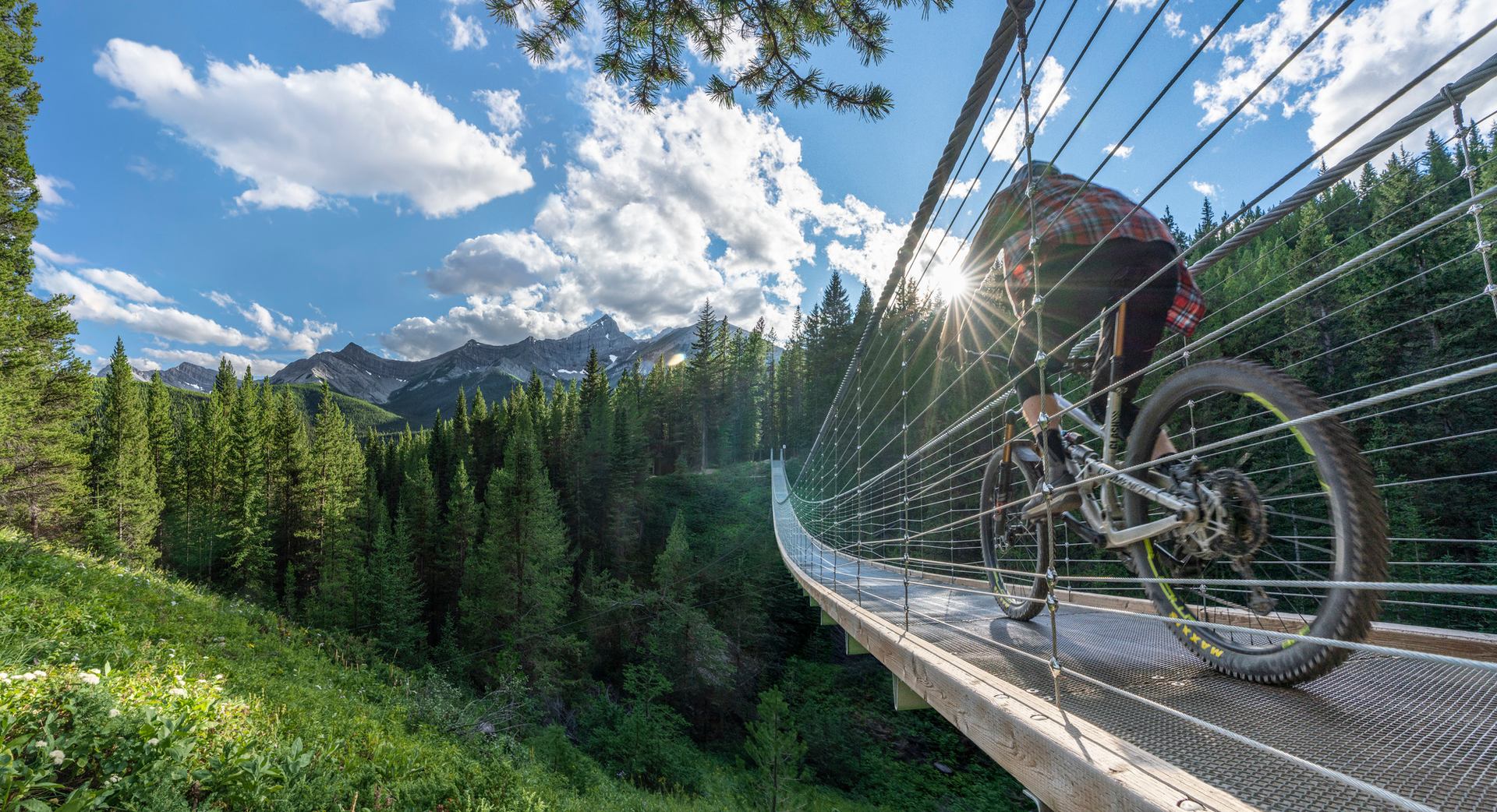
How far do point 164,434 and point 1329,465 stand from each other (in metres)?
34.4

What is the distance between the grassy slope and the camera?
201cm

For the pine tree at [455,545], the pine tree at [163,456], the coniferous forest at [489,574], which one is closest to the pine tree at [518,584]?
the coniferous forest at [489,574]

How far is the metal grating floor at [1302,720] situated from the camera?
0.77 meters

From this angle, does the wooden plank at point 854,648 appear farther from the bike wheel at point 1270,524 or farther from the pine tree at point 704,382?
the pine tree at point 704,382

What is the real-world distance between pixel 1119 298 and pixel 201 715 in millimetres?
4120

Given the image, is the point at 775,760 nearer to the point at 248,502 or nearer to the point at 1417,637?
the point at 1417,637

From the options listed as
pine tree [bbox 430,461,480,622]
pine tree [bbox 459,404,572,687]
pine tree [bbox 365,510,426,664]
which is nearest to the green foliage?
pine tree [bbox 459,404,572,687]

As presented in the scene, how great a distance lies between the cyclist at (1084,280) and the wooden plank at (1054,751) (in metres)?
0.48

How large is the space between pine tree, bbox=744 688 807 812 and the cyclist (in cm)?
1112

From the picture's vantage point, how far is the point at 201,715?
2.59 meters

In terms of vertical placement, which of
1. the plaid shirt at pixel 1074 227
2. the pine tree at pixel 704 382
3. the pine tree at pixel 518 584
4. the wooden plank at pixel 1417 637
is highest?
the pine tree at pixel 704 382

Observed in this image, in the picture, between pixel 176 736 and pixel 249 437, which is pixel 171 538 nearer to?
pixel 249 437

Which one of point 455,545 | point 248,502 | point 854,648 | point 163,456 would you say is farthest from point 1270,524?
point 163,456

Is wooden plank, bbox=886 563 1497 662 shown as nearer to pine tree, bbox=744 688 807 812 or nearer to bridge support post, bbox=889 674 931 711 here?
bridge support post, bbox=889 674 931 711
